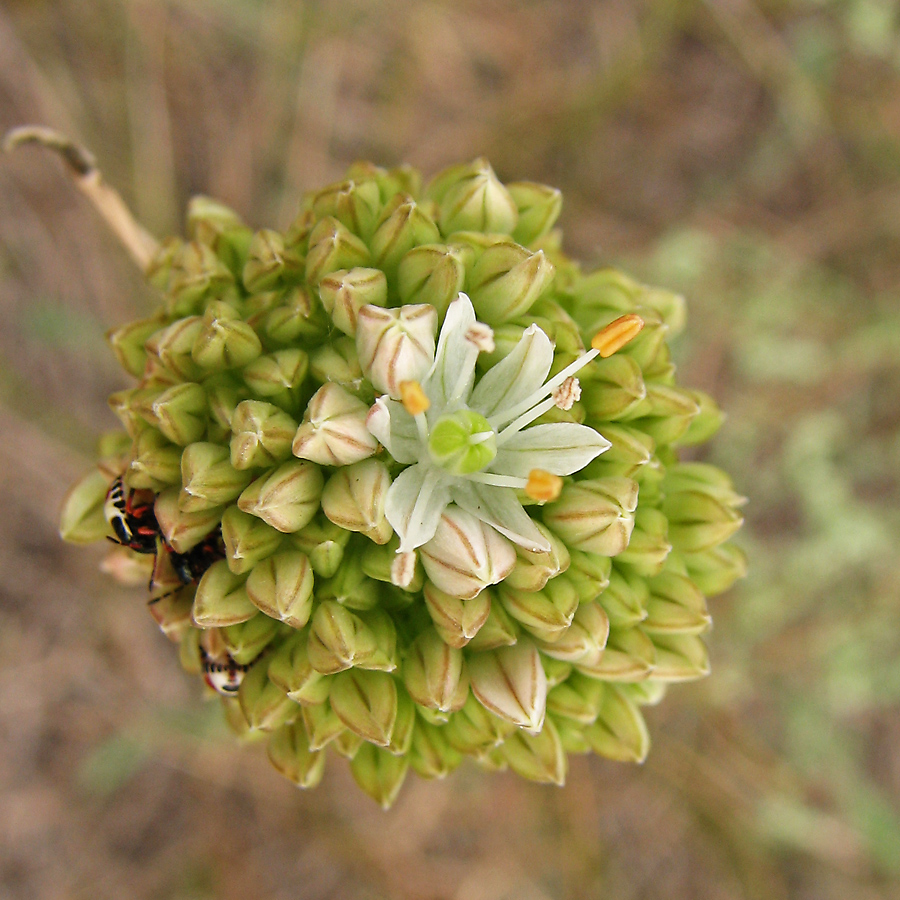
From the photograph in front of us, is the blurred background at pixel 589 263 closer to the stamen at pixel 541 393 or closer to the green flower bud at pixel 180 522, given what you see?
the stamen at pixel 541 393

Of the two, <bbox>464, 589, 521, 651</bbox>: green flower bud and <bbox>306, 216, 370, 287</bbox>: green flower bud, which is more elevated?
<bbox>306, 216, 370, 287</bbox>: green flower bud

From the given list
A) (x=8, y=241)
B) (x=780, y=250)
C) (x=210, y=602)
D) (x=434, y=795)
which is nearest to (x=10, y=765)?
(x=434, y=795)

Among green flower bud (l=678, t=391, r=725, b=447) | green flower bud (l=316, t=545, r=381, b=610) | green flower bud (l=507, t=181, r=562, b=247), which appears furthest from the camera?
green flower bud (l=678, t=391, r=725, b=447)

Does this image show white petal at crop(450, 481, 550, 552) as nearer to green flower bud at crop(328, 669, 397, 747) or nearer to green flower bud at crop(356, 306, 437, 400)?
green flower bud at crop(356, 306, 437, 400)

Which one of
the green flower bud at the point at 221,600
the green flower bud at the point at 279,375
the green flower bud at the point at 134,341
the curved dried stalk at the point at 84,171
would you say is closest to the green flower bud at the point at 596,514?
the green flower bud at the point at 279,375

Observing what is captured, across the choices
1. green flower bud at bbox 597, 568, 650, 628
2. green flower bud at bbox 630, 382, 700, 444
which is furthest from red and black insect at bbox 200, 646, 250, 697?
green flower bud at bbox 630, 382, 700, 444

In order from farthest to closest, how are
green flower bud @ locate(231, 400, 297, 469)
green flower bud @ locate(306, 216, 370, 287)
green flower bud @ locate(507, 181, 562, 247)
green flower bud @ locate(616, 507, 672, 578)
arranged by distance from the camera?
green flower bud @ locate(507, 181, 562, 247) < green flower bud @ locate(616, 507, 672, 578) < green flower bud @ locate(306, 216, 370, 287) < green flower bud @ locate(231, 400, 297, 469)

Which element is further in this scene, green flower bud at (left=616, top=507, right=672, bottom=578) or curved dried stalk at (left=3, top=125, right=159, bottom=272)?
curved dried stalk at (left=3, top=125, right=159, bottom=272)
